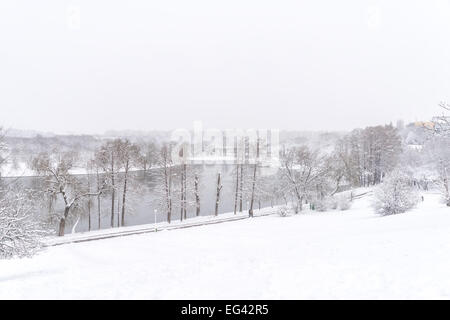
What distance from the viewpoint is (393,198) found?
84.4 ft

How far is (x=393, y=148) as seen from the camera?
56.9 metres

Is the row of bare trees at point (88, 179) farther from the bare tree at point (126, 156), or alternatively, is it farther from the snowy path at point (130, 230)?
the snowy path at point (130, 230)

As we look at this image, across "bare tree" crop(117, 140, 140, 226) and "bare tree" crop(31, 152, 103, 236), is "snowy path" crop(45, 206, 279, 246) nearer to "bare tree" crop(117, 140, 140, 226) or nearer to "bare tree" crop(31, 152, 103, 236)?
"bare tree" crop(31, 152, 103, 236)

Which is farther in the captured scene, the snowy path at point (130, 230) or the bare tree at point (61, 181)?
the bare tree at point (61, 181)

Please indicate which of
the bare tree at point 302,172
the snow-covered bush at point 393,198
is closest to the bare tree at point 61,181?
the bare tree at point 302,172

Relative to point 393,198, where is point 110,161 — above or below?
above

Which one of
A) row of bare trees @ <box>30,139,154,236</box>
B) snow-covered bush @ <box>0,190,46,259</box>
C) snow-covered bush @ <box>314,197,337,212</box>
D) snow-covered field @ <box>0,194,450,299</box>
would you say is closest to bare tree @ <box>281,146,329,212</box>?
snow-covered bush @ <box>314,197,337,212</box>

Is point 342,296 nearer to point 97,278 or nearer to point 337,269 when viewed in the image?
point 337,269

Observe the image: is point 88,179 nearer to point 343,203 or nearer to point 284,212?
point 284,212

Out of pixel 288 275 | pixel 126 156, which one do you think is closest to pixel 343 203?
pixel 126 156

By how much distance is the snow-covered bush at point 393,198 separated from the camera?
25.5 metres

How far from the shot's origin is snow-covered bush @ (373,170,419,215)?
83.5ft
